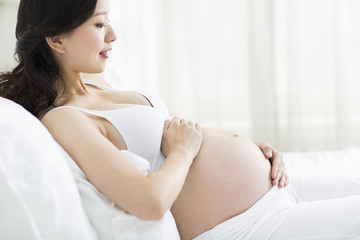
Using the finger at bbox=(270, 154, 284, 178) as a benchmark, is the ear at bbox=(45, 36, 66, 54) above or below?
above

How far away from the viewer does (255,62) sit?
2807mm

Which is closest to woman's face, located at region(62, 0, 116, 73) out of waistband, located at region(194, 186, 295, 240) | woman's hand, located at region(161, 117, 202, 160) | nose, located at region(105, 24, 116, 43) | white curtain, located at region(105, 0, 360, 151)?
nose, located at region(105, 24, 116, 43)

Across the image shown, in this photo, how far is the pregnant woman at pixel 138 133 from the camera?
1.03 m

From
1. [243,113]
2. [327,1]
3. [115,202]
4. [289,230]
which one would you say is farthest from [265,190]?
[327,1]

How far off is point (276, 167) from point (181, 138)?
33 cm

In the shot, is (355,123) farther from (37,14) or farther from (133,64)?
(37,14)

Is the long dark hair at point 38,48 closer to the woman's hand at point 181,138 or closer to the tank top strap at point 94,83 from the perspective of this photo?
the tank top strap at point 94,83

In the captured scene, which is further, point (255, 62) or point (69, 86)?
point (255, 62)

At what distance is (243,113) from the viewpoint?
A: 9.53ft

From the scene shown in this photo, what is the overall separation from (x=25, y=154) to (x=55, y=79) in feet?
1.45

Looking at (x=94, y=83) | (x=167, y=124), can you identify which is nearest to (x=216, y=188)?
(x=167, y=124)

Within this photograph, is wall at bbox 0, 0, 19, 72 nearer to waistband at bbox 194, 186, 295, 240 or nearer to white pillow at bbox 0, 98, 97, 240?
white pillow at bbox 0, 98, 97, 240

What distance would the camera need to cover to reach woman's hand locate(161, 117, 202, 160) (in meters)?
1.07

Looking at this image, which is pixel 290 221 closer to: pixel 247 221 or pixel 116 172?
pixel 247 221
